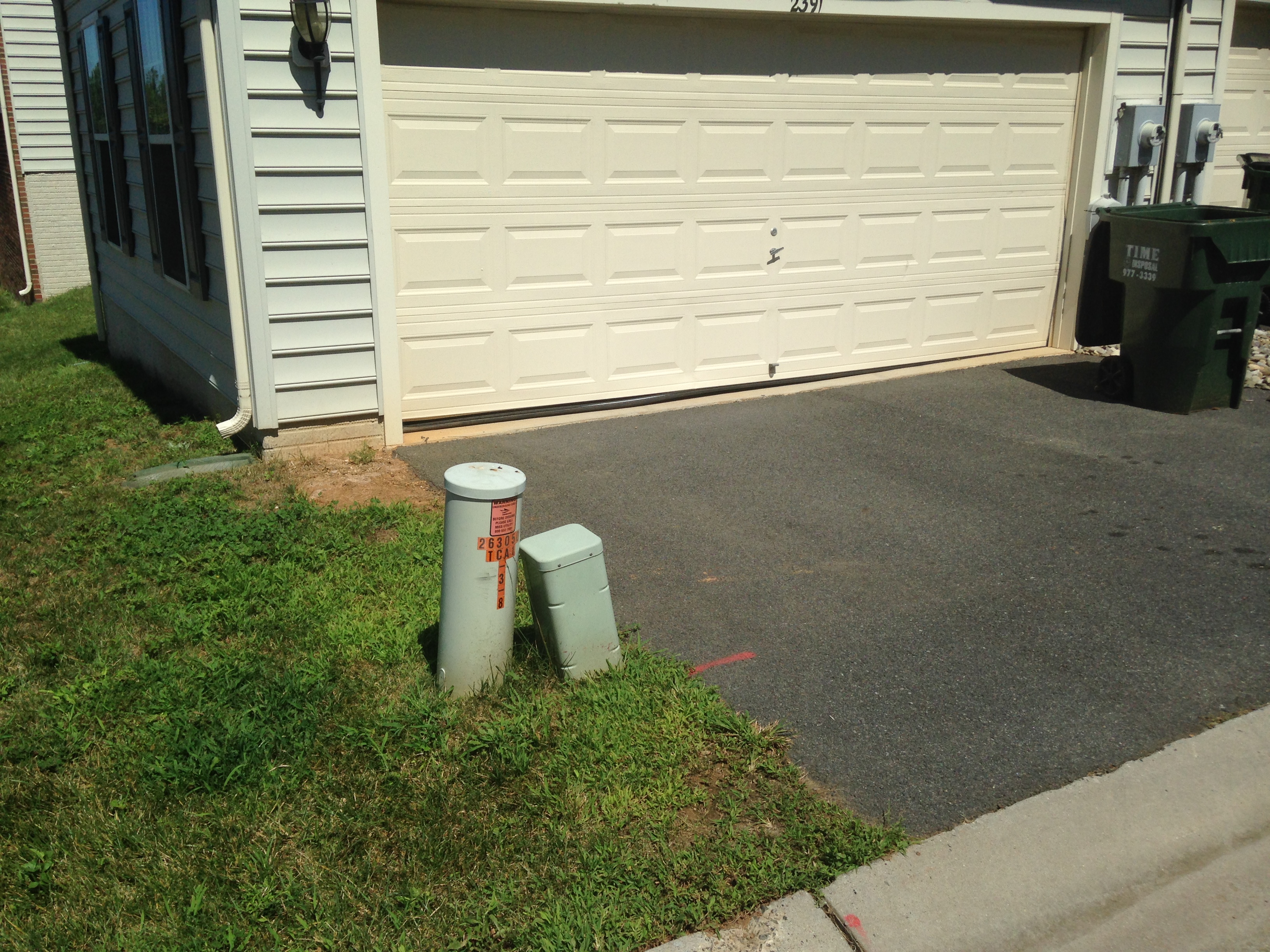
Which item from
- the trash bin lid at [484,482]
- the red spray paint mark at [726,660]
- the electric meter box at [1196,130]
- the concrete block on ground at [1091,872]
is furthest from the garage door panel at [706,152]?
the concrete block on ground at [1091,872]

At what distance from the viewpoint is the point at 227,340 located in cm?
700

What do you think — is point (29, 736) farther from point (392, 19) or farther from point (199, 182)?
point (392, 19)

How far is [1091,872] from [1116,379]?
5.64 metres

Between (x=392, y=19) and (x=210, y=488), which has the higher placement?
(x=392, y=19)

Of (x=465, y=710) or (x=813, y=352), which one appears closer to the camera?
(x=465, y=710)

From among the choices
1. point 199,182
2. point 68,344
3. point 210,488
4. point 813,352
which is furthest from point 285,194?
point 68,344

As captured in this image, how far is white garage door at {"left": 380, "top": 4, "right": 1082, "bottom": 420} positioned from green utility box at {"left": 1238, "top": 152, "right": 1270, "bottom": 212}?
2.37 m

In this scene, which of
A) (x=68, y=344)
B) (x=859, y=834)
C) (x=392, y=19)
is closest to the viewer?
(x=859, y=834)

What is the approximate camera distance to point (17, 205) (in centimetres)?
1550

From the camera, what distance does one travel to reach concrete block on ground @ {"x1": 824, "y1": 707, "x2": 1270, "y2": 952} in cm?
305

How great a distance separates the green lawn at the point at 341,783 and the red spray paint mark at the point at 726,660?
11 cm

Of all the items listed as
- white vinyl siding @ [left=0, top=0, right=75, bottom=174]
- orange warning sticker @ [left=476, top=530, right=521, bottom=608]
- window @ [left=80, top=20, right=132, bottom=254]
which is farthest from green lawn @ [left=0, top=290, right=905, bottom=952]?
white vinyl siding @ [left=0, top=0, right=75, bottom=174]

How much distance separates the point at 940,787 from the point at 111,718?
9.20 ft

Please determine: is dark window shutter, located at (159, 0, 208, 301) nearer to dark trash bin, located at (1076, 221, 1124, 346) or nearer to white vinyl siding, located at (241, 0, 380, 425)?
white vinyl siding, located at (241, 0, 380, 425)
